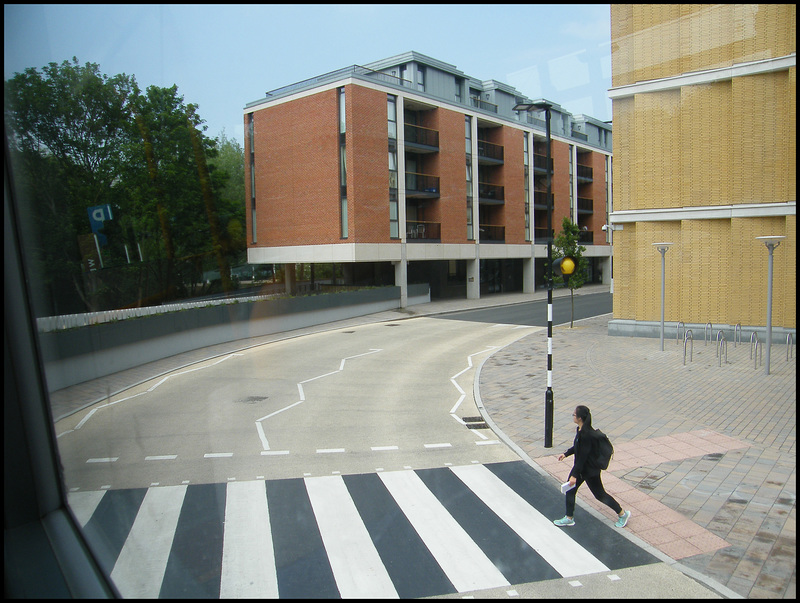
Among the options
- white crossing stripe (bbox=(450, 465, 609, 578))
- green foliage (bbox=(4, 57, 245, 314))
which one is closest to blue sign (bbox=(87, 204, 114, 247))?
→ green foliage (bbox=(4, 57, 245, 314))

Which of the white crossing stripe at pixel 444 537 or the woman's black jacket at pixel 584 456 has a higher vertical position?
the woman's black jacket at pixel 584 456

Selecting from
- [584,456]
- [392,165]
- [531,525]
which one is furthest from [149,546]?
[392,165]

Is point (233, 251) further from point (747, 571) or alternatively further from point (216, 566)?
point (747, 571)

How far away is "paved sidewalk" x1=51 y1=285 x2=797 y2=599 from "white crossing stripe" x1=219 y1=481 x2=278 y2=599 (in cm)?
165

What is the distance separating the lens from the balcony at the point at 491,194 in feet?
104

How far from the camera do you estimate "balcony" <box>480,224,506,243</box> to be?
32719mm

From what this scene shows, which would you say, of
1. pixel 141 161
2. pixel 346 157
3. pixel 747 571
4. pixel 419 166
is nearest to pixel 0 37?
pixel 141 161

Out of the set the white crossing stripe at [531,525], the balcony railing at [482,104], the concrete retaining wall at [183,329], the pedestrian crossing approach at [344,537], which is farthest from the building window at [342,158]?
the pedestrian crossing approach at [344,537]

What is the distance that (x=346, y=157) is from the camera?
24.2 metres

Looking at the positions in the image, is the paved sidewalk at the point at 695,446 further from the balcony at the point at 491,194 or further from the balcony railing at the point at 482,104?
the balcony at the point at 491,194

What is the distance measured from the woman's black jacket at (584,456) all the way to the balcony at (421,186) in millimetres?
23688

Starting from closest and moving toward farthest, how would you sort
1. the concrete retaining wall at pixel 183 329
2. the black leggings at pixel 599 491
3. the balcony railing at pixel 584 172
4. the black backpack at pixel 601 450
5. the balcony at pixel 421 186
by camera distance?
the concrete retaining wall at pixel 183 329, the black backpack at pixel 601 450, the black leggings at pixel 599 491, the balcony railing at pixel 584 172, the balcony at pixel 421 186

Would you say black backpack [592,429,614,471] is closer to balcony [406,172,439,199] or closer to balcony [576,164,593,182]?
balcony [576,164,593,182]

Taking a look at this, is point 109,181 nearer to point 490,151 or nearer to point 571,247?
point 571,247
